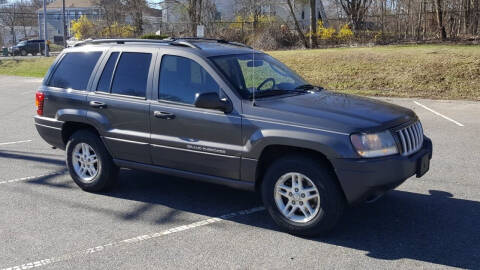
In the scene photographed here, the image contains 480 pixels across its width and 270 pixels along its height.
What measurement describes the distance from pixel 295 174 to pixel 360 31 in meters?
22.1

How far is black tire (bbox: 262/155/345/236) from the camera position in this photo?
4.59 m

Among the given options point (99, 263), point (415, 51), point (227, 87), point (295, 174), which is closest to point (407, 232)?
point (295, 174)

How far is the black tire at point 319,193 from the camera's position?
15.1 ft

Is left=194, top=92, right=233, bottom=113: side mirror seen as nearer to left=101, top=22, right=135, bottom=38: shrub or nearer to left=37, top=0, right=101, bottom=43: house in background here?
left=101, top=22, right=135, bottom=38: shrub

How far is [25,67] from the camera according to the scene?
1380 inches

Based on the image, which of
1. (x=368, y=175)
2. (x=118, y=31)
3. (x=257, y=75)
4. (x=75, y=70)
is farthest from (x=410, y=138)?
(x=118, y=31)

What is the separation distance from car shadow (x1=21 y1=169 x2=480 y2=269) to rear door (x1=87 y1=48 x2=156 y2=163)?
0.71 metres

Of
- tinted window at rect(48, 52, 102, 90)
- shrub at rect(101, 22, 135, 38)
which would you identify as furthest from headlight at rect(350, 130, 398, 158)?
shrub at rect(101, 22, 135, 38)

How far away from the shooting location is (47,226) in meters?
5.24

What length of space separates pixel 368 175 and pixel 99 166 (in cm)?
333

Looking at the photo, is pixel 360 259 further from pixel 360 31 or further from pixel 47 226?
pixel 360 31

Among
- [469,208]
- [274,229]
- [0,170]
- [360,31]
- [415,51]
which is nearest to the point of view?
[274,229]

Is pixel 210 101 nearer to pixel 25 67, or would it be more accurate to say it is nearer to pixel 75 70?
pixel 75 70

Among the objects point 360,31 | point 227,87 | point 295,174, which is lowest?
point 295,174
